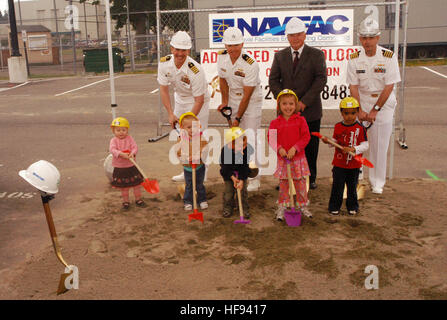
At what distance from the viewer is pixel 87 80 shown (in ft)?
68.4

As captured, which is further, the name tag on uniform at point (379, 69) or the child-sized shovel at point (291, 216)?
the name tag on uniform at point (379, 69)

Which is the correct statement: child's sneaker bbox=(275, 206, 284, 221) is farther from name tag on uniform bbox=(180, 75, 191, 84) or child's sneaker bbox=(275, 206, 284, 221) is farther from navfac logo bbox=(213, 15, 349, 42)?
navfac logo bbox=(213, 15, 349, 42)

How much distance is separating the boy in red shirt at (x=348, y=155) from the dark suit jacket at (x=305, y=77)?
0.73 meters

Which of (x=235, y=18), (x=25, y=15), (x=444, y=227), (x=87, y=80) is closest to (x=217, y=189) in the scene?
(x=444, y=227)

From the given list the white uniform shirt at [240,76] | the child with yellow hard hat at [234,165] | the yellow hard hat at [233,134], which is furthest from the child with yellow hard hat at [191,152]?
the white uniform shirt at [240,76]

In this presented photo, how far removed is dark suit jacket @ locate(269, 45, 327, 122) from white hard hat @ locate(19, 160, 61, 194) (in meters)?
3.45

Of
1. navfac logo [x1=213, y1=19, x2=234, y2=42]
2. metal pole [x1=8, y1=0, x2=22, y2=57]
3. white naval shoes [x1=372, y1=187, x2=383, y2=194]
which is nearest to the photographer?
white naval shoes [x1=372, y1=187, x2=383, y2=194]

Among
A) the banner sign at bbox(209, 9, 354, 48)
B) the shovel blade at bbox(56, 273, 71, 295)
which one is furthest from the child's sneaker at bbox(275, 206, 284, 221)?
the banner sign at bbox(209, 9, 354, 48)

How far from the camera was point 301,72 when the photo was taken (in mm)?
6148

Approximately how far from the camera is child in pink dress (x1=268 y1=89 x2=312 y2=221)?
5262 mm

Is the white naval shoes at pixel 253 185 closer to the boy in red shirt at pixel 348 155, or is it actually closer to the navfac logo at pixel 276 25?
the boy in red shirt at pixel 348 155

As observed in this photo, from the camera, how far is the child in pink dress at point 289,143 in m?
5.26

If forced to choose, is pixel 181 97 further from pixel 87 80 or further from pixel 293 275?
pixel 87 80

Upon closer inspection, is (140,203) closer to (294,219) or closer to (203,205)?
(203,205)
